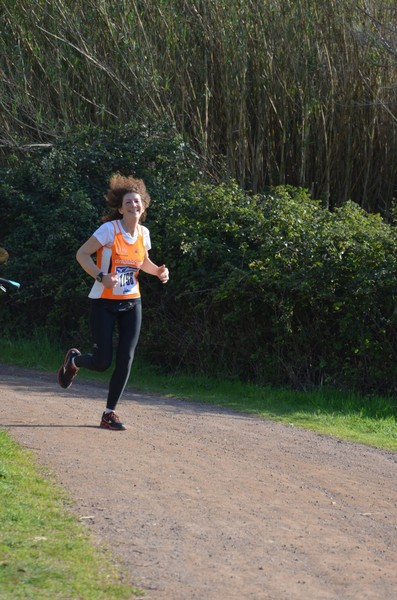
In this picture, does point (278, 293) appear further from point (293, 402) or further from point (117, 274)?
point (117, 274)

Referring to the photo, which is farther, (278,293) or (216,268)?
(216,268)

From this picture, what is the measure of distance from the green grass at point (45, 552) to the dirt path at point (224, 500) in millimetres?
131

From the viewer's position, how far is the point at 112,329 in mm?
8359

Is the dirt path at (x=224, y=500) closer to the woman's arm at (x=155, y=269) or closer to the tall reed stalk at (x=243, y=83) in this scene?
the woman's arm at (x=155, y=269)

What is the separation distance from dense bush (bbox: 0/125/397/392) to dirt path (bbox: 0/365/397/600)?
1.87 metres

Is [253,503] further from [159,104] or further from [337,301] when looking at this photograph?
[159,104]

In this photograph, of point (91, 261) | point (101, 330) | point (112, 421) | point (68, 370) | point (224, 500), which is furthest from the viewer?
point (68, 370)

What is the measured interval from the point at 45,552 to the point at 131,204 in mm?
3807

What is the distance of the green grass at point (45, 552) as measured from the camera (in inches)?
178

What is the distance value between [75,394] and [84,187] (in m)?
4.91

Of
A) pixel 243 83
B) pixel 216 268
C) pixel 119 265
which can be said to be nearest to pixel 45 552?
pixel 119 265

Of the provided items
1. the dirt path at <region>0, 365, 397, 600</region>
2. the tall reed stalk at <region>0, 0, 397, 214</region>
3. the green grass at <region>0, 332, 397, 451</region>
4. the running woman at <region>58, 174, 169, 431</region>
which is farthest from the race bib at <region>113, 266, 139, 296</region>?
the tall reed stalk at <region>0, 0, 397, 214</region>

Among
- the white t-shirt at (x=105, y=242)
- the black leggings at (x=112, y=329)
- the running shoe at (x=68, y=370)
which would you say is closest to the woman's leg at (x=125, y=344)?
the black leggings at (x=112, y=329)

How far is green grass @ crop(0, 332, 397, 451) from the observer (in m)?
9.73
